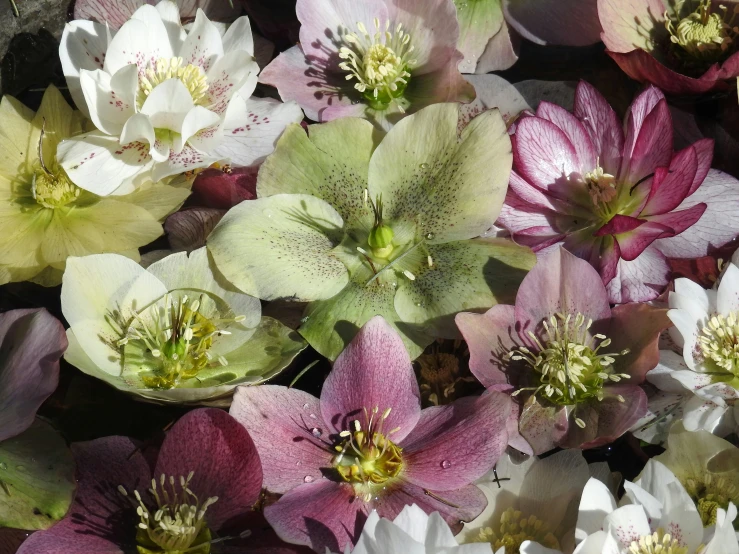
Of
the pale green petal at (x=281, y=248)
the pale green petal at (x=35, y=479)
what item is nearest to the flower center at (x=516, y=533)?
the pale green petal at (x=281, y=248)

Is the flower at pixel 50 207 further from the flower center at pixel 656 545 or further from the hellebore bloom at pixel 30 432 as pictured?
the flower center at pixel 656 545

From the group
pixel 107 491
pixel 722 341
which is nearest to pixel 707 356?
pixel 722 341

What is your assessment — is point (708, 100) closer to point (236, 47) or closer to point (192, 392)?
point (236, 47)

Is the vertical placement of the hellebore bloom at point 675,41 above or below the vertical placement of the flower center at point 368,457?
above

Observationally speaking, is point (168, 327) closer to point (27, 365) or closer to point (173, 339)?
point (173, 339)

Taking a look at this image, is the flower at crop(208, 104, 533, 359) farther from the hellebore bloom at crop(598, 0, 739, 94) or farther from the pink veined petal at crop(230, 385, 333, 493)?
the hellebore bloom at crop(598, 0, 739, 94)

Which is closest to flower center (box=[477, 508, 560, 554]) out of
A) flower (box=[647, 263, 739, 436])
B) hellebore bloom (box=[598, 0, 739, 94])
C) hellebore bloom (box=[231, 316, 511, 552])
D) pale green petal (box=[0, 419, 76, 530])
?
hellebore bloom (box=[231, 316, 511, 552])
